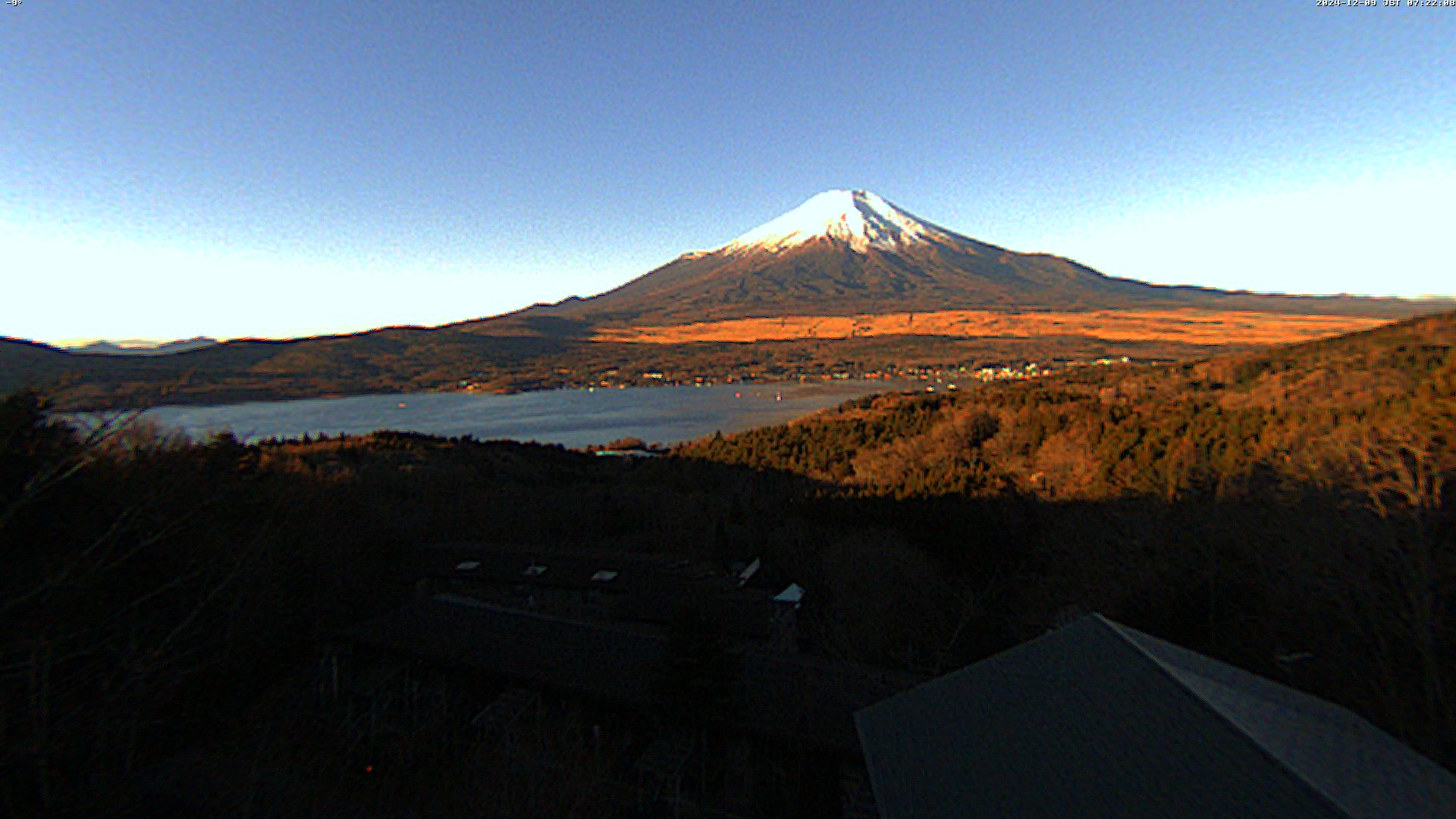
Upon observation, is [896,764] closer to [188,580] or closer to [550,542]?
[188,580]

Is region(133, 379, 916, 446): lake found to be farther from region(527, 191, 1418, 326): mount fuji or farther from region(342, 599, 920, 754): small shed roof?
region(527, 191, 1418, 326): mount fuji

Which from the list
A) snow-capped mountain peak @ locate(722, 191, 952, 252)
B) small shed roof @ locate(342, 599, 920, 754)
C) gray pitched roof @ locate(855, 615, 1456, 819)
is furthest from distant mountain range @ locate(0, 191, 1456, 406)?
gray pitched roof @ locate(855, 615, 1456, 819)

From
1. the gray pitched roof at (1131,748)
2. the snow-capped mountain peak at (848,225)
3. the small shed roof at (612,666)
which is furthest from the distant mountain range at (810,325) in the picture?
the gray pitched roof at (1131,748)

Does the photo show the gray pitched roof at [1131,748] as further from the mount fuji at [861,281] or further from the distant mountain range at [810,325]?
the mount fuji at [861,281]

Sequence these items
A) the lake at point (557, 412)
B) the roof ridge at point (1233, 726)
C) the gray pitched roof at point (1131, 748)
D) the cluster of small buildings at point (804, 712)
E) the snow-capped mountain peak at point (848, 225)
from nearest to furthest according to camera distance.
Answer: the roof ridge at point (1233, 726)
the gray pitched roof at point (1131, 748)
the cluster of small buildings at point (804, 712)
the lake at point (557, 412)
the snow-capped mountain peak at point (848, 225)

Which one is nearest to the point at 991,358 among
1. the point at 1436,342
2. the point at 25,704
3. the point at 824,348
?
the point at 824,348

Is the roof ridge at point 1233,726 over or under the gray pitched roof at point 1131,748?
over

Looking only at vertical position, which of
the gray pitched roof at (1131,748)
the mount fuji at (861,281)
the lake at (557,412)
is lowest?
the lake at (557,412)

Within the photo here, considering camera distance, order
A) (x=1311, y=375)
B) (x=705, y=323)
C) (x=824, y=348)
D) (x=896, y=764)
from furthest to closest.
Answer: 1. (x=705, y=323)
2. (x=824, y=348)
3. (x=1311, y=375)
4. (x=896, y=764)
